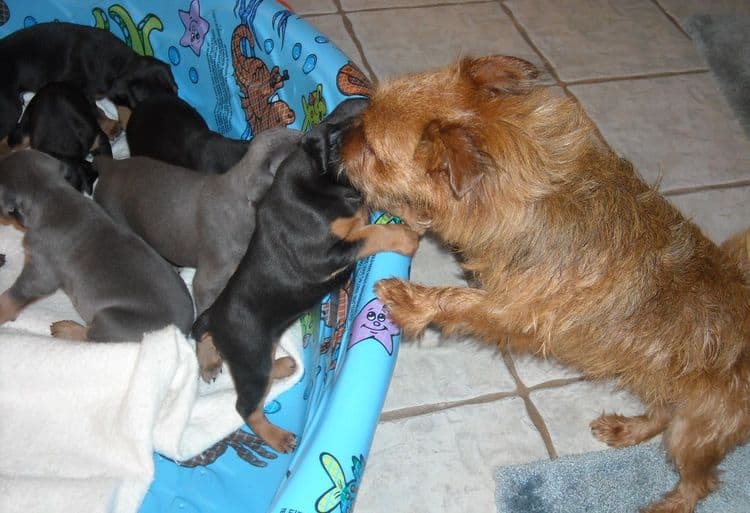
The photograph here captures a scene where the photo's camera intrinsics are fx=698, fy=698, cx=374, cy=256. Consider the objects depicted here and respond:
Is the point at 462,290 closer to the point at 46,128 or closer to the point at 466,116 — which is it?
the point at 466,116

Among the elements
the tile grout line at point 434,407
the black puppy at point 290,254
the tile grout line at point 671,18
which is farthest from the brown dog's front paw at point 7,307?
the tile grout line at point 671,18

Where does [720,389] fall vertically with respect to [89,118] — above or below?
below

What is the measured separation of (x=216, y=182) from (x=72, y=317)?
1.00m

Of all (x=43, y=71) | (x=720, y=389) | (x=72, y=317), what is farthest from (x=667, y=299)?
(x=43, y=71)

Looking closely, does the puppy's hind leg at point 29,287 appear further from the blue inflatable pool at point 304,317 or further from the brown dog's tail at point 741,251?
the brown dog's tail at point 741,251

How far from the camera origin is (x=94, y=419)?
2773 millimetres

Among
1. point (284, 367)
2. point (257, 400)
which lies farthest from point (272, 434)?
point (284, 367)

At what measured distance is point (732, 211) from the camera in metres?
3.82

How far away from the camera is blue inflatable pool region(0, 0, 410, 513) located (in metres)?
2.22

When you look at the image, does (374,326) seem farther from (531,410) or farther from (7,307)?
(7,307)

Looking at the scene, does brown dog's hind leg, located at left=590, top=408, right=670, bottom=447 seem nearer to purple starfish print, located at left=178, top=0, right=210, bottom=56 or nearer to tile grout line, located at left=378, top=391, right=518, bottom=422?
tile grout line, located at left=378, top=391, right=518, bottom=422

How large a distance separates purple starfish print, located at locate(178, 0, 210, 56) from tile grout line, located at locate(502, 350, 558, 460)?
230 centimetres

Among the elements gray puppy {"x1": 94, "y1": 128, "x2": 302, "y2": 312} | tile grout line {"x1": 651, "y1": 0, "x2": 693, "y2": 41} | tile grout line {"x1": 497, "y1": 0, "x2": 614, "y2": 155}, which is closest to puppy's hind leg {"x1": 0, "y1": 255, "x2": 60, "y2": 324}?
gray puppy {"x1": 94, "y1": 128, "x2": 302, "y2": 312}

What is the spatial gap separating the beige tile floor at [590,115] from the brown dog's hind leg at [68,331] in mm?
1373
